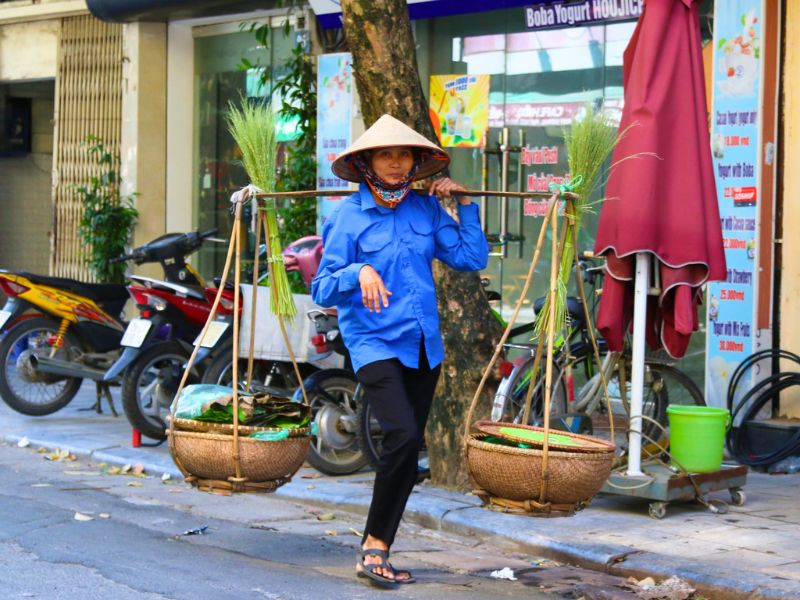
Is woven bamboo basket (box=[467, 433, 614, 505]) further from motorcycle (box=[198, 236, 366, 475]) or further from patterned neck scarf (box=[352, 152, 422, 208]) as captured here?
motorcycle (box=[198, 236, 366, 475])

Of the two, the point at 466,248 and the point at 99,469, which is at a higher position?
the point at 466,248

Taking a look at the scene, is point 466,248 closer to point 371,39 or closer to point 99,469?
point 371,39

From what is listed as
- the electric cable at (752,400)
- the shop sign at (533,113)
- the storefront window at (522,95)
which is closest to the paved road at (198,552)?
the electric cable at (752,400)

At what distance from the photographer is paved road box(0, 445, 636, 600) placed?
516 centimetres

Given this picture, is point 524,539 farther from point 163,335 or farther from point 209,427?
point 163,335

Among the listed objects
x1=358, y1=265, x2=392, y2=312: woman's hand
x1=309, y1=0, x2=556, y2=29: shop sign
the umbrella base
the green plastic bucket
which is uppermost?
x1=309, y1=0, x2=556, y2=29: shop sign

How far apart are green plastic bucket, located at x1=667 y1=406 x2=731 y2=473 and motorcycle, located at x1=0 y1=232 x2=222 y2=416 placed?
4.34 metres

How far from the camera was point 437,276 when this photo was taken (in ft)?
24.0

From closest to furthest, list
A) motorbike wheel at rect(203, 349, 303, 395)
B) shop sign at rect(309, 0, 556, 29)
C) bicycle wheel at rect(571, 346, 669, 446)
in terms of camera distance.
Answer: bicycle wheel at rect(571, 346, 669, 446)
motorbike wheel at rect(203, 349, 303, 395)
shop sign at rect(309, 0, 556, 29)

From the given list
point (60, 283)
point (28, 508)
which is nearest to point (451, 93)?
point (60, 283)

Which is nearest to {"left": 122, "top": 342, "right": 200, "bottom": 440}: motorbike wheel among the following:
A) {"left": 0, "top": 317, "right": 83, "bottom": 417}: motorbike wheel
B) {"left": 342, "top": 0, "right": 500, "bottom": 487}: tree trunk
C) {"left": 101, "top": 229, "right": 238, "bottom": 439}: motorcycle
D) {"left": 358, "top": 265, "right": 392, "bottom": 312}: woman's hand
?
{"left": 101, "top": 229, "right": 238, "bottom": 439}: motorcycle

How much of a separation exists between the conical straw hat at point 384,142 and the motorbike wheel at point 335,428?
8.54 feet

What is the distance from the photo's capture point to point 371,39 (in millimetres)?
7137

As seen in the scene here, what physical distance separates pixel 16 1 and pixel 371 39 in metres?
9.13
